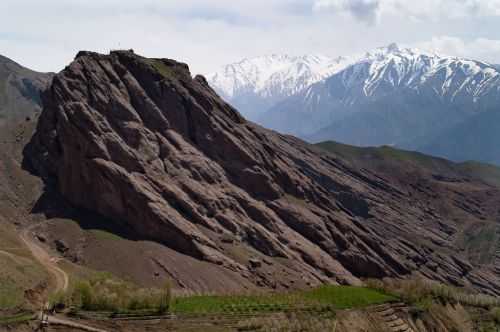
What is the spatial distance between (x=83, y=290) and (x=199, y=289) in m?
41.9

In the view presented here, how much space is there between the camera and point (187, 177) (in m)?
136

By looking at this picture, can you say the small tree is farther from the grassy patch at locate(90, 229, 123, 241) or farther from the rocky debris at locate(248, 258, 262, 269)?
the rocky debris at locate(248, 258, 262, 269)

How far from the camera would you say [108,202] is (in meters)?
126

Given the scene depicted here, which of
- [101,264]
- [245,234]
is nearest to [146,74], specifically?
[245,234]

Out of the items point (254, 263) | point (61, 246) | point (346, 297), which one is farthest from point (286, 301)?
point (61, 246)

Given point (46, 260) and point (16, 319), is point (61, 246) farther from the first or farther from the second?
point (16, 319)

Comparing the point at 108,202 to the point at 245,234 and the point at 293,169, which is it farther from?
the point at 293,169

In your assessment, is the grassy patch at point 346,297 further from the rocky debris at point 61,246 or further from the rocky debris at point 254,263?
the rocky debris at point 61,246

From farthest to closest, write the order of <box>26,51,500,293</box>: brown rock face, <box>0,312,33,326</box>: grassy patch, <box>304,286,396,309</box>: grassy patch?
<box>26,51,500,293</box>: brown rock face
<box>304,286,396,309</box>: grassy patch
<box>0,312,33,326</box>: grassy patch

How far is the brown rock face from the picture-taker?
124625mm

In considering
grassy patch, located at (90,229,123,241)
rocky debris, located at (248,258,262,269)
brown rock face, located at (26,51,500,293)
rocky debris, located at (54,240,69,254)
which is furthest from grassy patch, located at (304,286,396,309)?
rocky debris, located at (54,240,69,254)

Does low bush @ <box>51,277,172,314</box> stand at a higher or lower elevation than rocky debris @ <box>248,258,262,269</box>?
lower

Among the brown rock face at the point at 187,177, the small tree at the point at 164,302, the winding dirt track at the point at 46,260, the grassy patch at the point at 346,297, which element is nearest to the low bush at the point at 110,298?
the small tree at the point at 164,302

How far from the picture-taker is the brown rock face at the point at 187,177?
125 m
